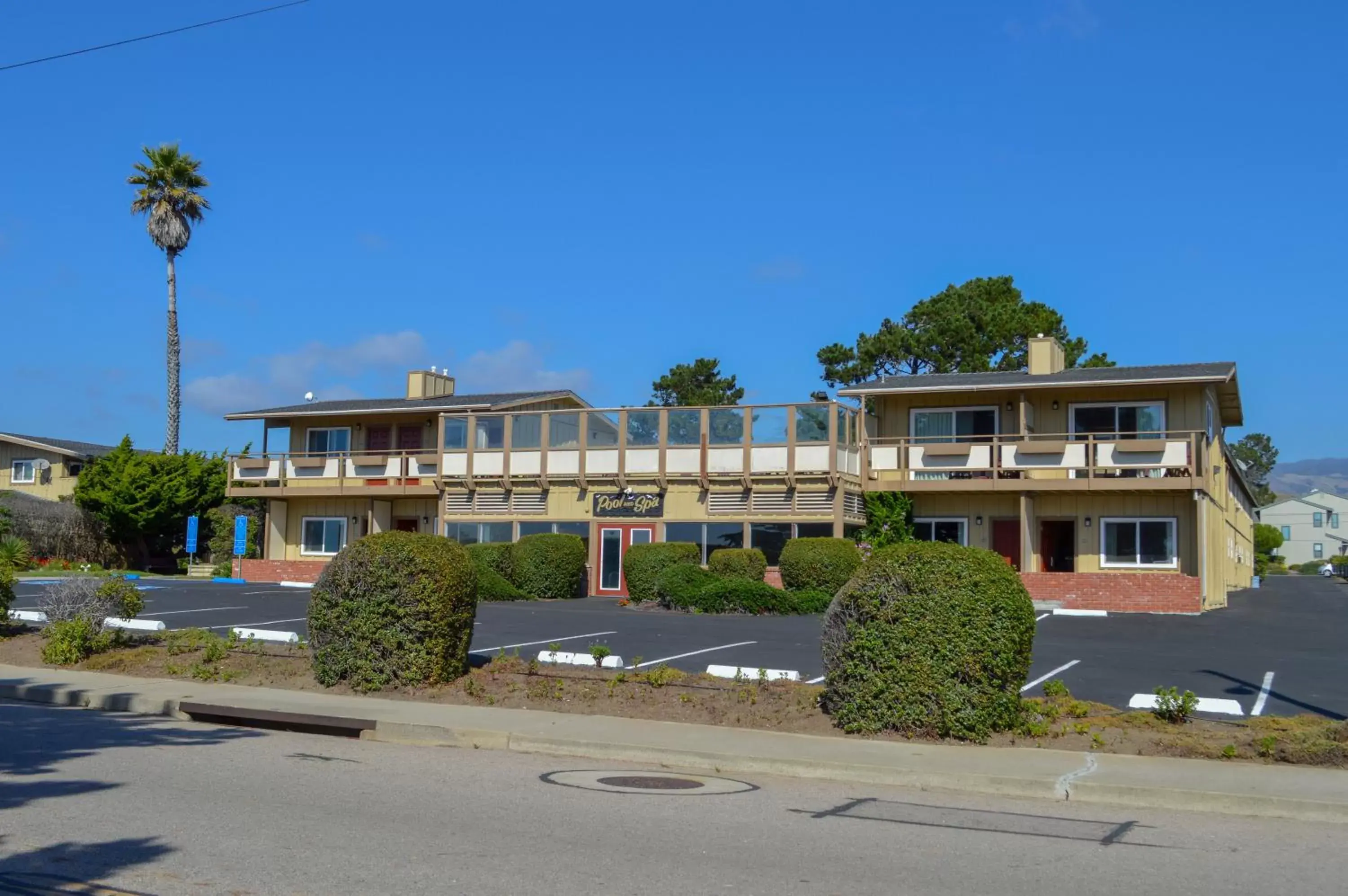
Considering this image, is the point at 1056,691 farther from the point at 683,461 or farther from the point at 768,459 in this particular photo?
the point at 683,461

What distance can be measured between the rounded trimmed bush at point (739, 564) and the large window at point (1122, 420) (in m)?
8.94

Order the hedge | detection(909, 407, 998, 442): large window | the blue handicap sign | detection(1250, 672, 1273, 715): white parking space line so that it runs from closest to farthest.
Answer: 1. detection(1250, 672, 1273, 715): white parking space line
2. the hedge
3. detection(909, 407, 998, 442): large window
4. the blue handicap sign

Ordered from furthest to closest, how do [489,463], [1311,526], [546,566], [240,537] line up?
[1311,526], [240,537], [489,463], [546,566]

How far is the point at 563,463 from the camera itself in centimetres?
3519

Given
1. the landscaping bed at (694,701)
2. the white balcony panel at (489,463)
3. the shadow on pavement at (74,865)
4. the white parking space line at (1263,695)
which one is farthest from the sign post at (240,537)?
the shadow on pavement at (74,865)

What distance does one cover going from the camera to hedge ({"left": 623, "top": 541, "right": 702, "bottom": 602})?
1201 inches

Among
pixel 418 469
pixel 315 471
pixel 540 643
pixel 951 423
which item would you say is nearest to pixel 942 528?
pixel 951 423

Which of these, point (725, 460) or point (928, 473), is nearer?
point (725, 460)

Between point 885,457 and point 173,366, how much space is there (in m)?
30.8

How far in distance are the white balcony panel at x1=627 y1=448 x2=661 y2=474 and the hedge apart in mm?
2788

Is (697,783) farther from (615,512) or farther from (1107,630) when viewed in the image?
(615,512)

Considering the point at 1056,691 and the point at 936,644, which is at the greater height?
the point at 936,644

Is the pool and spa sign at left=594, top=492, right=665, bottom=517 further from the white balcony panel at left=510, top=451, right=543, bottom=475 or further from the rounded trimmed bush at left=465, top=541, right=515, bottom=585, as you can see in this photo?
the rounded trimmed bush at left=465, top=541, right=515, bottom=585

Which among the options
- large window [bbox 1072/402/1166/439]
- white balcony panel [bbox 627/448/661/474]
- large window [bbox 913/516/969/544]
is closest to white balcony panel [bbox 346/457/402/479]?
white balcony panel [bbox 627/448/661/474]
